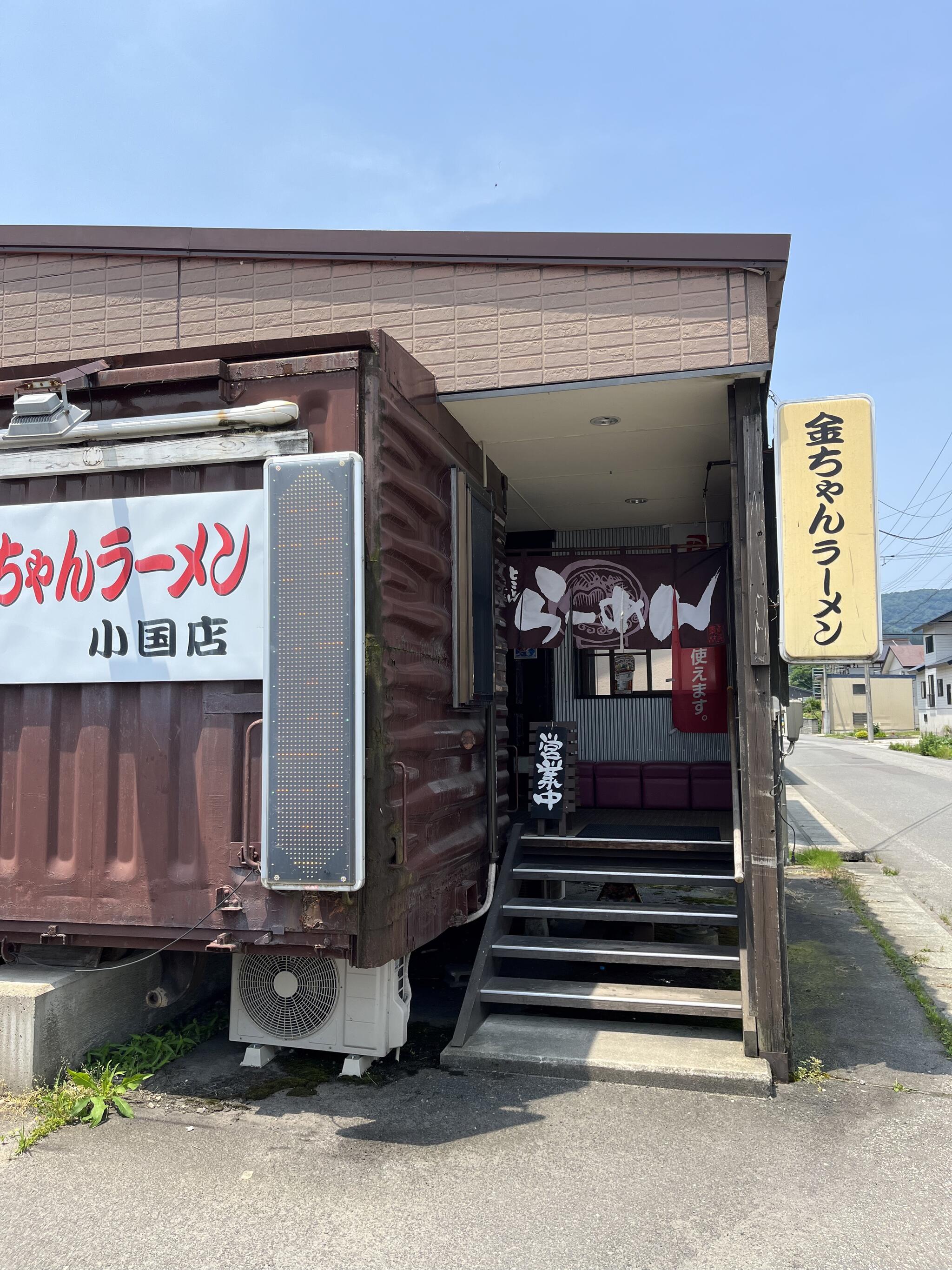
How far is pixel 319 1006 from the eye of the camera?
5.36 metres

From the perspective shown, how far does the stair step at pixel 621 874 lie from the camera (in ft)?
21.5

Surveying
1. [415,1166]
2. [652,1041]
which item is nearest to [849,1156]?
[652,1041]

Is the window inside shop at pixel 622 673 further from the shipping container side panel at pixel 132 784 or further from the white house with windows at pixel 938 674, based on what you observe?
the white house with windows at pixel 938 674

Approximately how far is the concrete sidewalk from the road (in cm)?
634

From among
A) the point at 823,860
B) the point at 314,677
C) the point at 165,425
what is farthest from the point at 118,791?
the point at 823,860

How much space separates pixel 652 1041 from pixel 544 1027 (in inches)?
28.0

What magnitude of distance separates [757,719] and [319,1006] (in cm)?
321

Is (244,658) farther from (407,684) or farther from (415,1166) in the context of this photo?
(415,1166)

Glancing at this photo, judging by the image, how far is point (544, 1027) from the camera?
19.4 feet

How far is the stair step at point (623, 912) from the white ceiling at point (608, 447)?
3.59m

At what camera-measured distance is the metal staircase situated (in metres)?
5.90

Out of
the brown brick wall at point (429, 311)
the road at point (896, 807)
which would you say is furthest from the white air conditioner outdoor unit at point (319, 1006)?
the road at point (896, 807)

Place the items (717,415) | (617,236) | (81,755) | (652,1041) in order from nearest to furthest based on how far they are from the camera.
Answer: (81,755) → (652,1041) → (617,236) → (717,415)

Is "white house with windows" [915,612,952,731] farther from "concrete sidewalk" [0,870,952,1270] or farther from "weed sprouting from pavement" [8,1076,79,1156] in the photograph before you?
"weed sprouting from pavement" [8,1076,79,1156]
